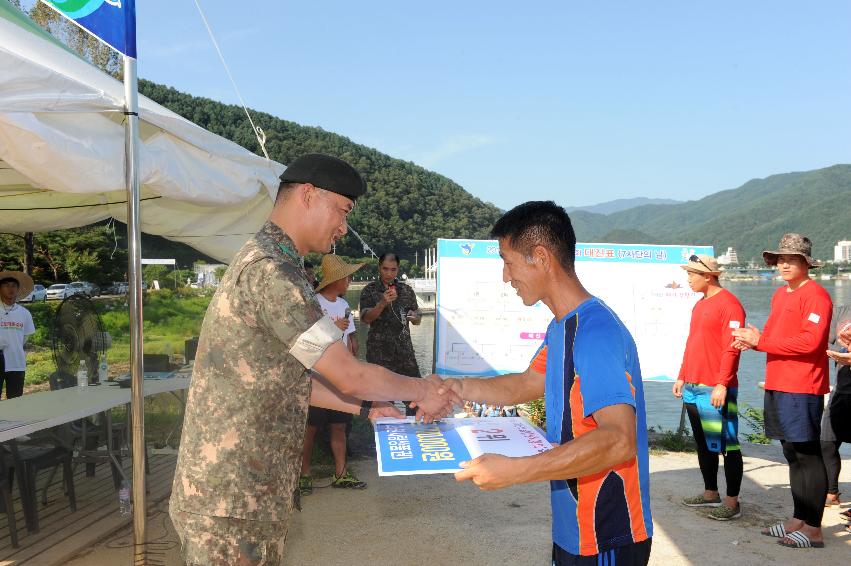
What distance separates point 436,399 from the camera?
249cm

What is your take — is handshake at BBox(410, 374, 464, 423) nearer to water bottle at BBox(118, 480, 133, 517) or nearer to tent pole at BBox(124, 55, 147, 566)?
tent pole at BBox(124, 55, 147, 566)

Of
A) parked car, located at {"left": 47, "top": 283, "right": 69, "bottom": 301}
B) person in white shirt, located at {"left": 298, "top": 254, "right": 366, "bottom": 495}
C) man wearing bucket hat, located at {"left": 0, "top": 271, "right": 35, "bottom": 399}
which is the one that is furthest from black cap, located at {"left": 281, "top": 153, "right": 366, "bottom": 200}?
parked car, located at {"left": 47, "top": 283, "right": 69, "bottom": 301}

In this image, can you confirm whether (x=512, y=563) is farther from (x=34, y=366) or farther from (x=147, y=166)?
(x=34, y=366)

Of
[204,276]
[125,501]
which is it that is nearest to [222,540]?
[125,501]

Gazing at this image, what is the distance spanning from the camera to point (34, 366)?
14.6 metres

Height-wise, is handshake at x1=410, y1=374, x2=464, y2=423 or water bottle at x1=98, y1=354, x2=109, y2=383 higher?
handshake at x1=410, y1=374, x2=464, y2=423

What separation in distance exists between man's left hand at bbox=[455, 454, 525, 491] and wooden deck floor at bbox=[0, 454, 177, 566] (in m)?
3.76

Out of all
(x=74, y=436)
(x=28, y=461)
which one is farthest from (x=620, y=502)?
(x=74, y=436)

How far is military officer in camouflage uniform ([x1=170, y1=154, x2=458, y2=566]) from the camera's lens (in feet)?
6.22

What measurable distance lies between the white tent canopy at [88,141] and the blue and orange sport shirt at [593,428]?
8.50 feet

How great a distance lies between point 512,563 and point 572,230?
9.71 ft

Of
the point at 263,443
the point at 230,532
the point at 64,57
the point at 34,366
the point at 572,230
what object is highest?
the point at 64,57

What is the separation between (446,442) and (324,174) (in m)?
0.96

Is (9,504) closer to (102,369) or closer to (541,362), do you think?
(102,369)
